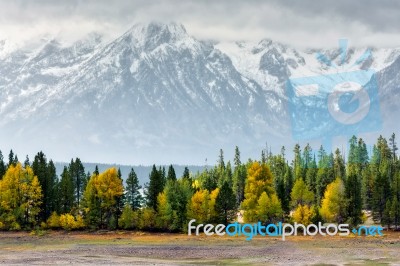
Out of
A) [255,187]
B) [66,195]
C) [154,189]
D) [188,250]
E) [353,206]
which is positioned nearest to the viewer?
[188,250]

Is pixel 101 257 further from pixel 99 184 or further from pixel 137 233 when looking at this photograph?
pixel 99 184

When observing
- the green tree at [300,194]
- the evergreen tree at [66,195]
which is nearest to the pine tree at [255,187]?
the green tree at [300,194]

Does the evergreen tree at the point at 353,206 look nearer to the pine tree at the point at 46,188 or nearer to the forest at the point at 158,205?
the forest at the point at 158,205

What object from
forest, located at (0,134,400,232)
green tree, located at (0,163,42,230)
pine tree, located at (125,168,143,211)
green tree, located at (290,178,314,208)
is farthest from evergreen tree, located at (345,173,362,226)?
green tree, located at (0,163,42,230)

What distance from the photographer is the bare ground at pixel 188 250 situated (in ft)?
309

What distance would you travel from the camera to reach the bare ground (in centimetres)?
9419

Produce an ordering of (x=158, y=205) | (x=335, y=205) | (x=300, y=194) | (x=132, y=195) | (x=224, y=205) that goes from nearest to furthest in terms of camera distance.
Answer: (x=335, y=205) < (x=224, y=205) < (x=158, y=205) < (x=132, y=195) < (x=300, y=194)

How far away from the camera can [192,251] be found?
4321 inches

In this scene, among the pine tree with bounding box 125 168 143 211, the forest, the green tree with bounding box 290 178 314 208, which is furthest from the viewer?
the green tree with bounding box 290 178 314 208

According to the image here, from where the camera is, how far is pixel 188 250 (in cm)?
11175

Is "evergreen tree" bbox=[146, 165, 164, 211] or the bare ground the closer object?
the bare ground

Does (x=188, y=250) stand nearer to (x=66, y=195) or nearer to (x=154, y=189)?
(x=154, y=189)

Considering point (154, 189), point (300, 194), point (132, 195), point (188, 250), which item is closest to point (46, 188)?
point (132, 195)

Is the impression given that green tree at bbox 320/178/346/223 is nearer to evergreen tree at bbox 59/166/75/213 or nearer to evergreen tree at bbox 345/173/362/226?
evergreen tree at bbox 345/173/362/226
